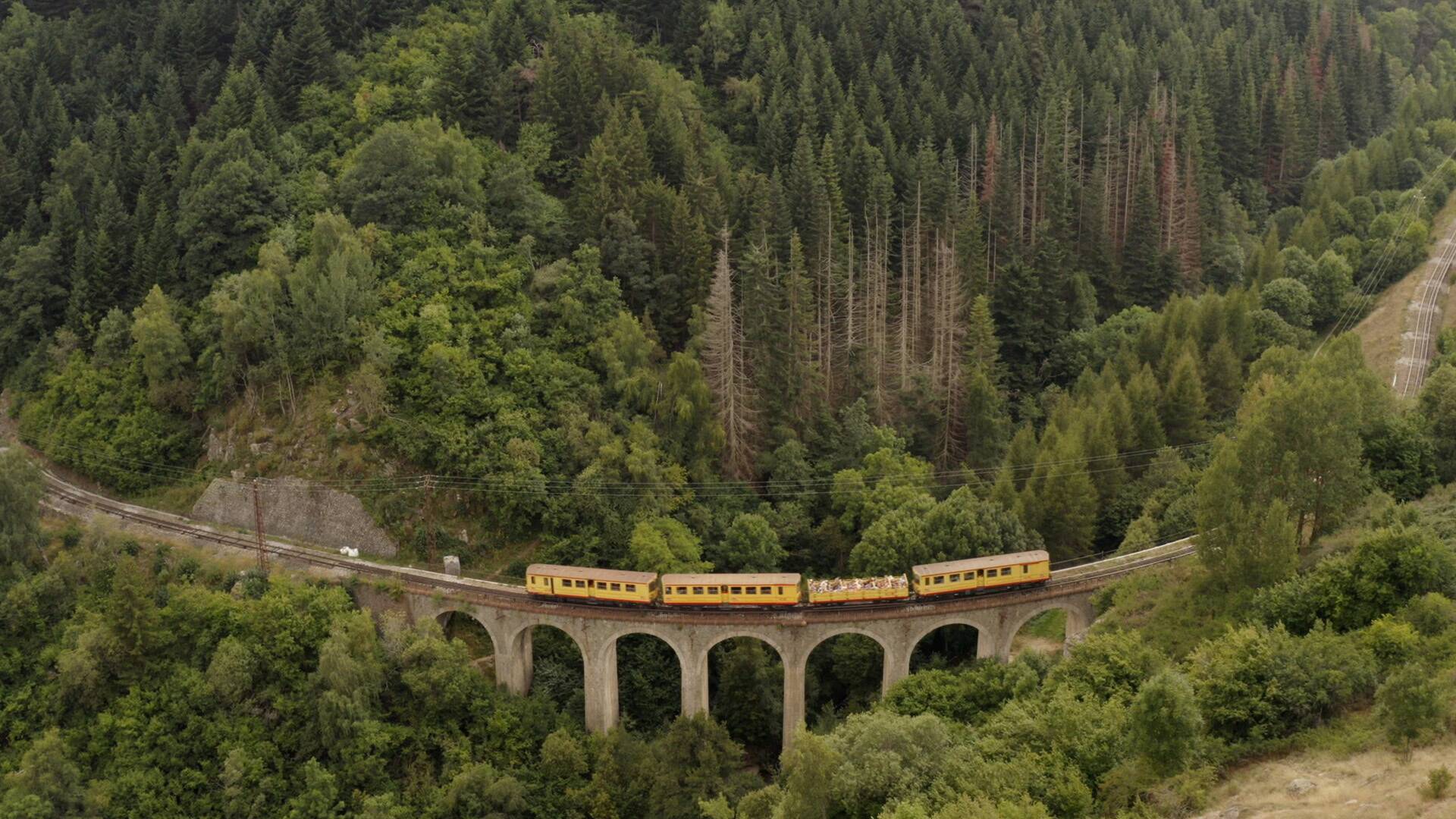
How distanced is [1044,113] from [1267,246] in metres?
23.8

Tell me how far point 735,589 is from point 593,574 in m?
7.75

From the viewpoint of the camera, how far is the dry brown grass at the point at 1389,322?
9969 centimetres

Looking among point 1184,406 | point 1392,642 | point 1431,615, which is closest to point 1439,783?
point 1392,642

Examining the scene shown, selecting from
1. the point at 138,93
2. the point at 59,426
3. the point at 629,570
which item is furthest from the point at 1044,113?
the point at 59,426

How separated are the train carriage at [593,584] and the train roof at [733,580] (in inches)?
51.6

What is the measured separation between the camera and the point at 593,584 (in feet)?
232

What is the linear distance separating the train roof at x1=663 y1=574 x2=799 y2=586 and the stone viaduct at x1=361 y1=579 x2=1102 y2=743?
5.73 feet

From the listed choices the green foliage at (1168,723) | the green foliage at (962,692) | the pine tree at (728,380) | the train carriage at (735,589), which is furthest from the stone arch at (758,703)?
the green foliage at (1168,723)

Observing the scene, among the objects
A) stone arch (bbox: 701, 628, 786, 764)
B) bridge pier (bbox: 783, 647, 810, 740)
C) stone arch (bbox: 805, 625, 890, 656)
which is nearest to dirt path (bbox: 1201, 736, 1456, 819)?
stone arch (bbox: 805, 625, 890, 656)

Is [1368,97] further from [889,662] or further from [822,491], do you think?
[889,662]

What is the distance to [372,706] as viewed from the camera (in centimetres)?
6788

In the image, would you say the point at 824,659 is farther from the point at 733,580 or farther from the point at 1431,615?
the point at 1431,615

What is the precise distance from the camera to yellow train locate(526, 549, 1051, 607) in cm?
7012

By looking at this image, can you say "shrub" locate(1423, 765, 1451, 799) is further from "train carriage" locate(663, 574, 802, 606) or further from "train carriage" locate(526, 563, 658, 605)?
"train carriage" locate(526, 563, 658, 605)
